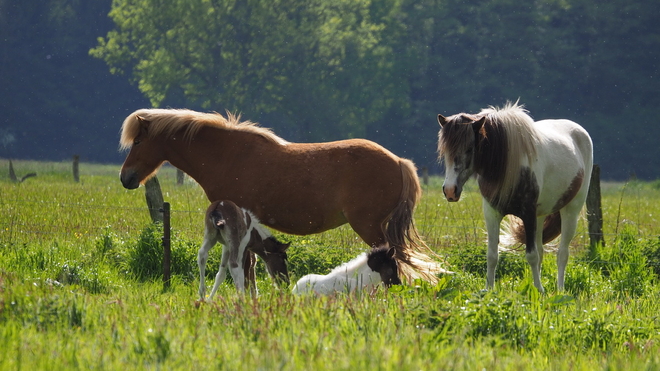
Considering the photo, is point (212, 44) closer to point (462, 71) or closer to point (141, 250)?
point (462, 71)

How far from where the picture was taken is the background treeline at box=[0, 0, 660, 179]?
44.1m

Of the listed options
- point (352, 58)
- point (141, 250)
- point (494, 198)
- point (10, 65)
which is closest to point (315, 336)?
point (494, 198)

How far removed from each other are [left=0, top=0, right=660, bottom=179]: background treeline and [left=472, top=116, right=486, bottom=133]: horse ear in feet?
113

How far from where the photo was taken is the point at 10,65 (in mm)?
55062

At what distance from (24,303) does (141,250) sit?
3575mm

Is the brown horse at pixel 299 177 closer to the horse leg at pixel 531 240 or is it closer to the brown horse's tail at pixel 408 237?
the brown horse's tail at pixel 408 237

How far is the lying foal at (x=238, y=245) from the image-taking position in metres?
7.29

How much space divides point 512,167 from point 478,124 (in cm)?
59

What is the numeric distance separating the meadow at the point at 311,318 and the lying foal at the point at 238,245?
42cm

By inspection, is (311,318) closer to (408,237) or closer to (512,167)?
(408,237)

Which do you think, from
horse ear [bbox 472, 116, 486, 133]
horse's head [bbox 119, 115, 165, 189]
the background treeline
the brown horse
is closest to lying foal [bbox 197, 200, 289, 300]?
the brown horse

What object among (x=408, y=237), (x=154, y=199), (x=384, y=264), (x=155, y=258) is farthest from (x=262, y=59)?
(x=384, y=264)

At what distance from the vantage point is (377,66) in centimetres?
4750

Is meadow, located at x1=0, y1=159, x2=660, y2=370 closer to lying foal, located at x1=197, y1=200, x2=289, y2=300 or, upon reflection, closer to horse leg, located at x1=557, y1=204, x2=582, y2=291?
horse leg, located at x1=557, y1=204, x2=582, y2=291
